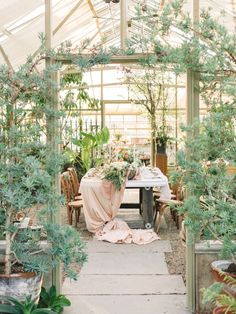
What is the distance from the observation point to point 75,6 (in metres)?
7.48

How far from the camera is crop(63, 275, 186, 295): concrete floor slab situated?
489 centimetres

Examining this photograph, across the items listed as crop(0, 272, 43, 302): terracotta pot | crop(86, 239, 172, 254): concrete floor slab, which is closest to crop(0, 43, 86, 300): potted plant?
crop(0, 272, 43, 302): terracotta pot

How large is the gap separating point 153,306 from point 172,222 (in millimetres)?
3724

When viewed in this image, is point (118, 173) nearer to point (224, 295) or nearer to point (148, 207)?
point (148, 207)

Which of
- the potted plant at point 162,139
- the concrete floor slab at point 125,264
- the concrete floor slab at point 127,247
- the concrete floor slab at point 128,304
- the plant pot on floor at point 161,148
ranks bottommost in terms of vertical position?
the concrete floor slab at point 128,304

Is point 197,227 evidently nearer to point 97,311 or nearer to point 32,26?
point 97,311

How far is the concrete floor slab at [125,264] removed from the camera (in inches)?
219

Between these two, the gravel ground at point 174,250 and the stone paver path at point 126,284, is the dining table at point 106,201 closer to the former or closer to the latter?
the gravel ground at point 174,250

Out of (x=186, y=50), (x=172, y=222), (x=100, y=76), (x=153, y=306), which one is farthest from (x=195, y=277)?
(x=100, y=76)

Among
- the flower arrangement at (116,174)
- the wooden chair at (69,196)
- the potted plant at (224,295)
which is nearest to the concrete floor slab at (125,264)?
the flower arrangement at (116,174)

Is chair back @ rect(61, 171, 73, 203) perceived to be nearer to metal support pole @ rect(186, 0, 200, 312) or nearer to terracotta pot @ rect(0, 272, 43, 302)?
metal support pole @ rect(186, 0, 200, 312)

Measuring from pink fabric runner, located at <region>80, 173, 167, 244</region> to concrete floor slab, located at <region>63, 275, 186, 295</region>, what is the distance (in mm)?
1722

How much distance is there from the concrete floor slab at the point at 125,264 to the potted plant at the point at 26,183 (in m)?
1.60

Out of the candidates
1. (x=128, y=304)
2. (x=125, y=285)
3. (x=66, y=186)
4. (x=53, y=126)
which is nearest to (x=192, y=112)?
(x=53, y=126)
